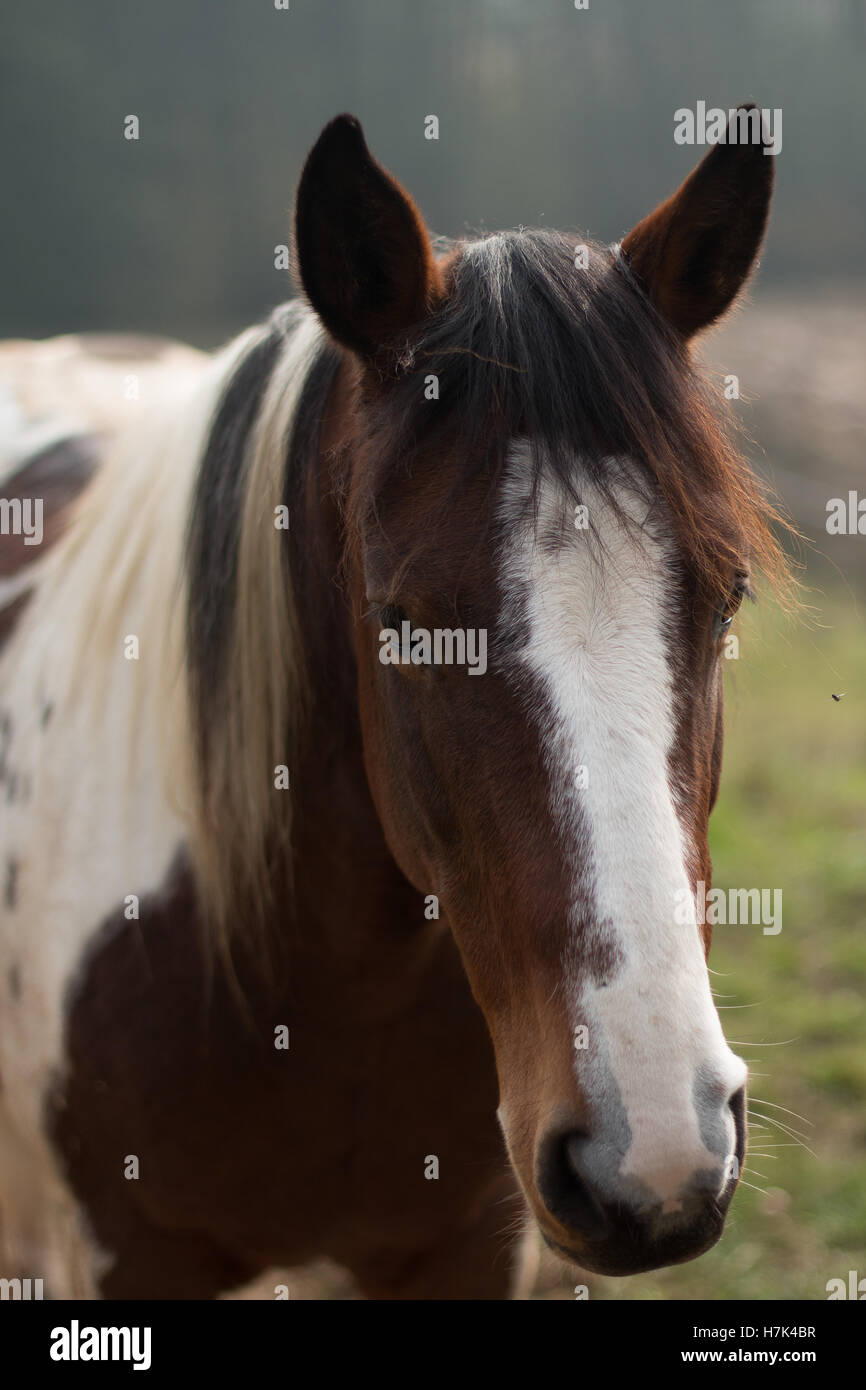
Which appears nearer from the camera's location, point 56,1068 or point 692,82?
point 56,1068

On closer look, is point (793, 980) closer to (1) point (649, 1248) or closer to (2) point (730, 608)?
(2) point (730, 608)

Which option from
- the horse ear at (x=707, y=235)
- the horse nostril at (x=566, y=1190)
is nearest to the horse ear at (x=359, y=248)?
the horse ear at (x=707, y=235)

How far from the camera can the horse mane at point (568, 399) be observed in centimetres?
146

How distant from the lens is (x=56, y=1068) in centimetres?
206

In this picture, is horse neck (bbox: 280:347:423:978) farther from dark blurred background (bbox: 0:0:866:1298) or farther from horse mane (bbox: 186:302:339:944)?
dark blurred background (bbox: 0:0:866:1298)

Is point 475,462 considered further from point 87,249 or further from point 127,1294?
point 87,249

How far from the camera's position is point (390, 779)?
1653mm

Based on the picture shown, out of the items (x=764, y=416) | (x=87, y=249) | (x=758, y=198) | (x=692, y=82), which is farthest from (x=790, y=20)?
(x=758, y=198)

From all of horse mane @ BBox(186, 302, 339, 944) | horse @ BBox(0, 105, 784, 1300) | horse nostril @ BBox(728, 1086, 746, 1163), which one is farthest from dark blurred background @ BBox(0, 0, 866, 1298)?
horse nostril @ BBox(728, 1086, 746, 1163)

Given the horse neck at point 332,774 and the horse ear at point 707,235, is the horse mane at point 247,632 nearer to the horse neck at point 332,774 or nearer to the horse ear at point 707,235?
the horse neck at point 332,774

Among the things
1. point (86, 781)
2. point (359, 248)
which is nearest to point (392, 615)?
point (359, 248)

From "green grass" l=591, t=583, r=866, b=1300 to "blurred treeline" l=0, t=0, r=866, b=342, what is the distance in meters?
4.87
